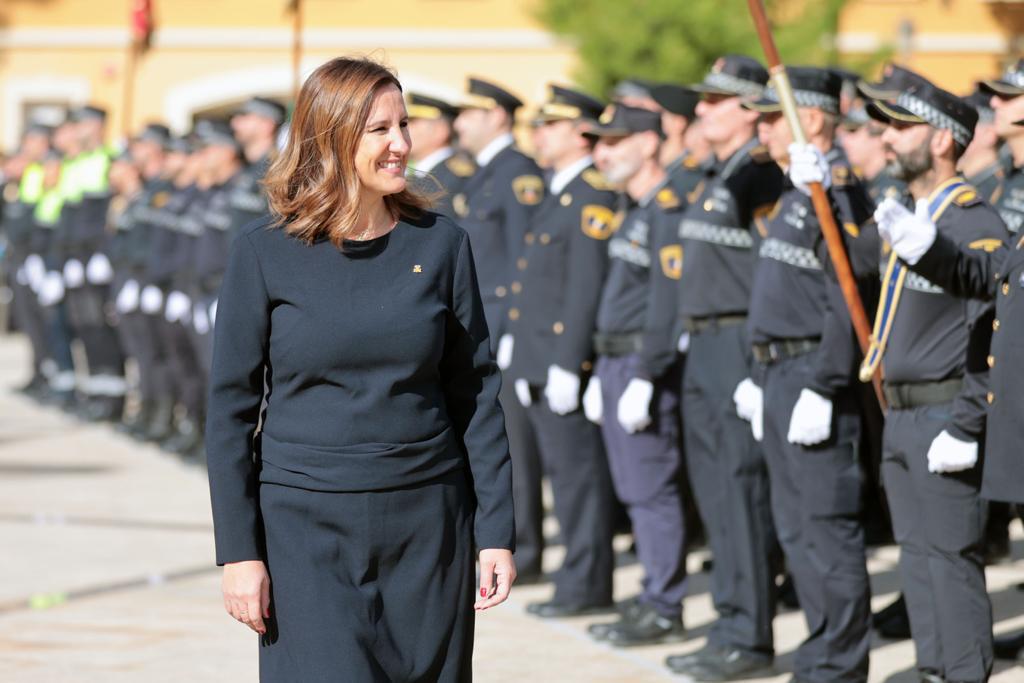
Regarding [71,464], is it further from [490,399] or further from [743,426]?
[490,399]

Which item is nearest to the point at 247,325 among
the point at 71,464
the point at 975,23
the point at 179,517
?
the point at 179,517

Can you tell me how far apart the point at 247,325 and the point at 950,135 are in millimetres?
2682

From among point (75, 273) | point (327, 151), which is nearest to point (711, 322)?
point (327, 151)

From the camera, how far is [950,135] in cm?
565

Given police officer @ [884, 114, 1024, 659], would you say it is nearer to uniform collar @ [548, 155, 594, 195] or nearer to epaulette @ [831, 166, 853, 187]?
epaulette @ [831, 166, 853, 187]

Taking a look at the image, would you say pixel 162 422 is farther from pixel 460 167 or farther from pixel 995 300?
pixel 995 300

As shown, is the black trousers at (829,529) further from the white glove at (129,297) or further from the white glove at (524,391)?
the white glove at (129,297)

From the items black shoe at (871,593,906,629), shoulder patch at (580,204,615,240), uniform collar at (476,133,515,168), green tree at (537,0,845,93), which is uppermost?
green tree at (537,0,845,93)

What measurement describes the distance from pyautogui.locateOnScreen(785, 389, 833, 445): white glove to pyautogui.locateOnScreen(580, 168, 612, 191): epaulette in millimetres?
2057

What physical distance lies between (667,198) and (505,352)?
1425mm

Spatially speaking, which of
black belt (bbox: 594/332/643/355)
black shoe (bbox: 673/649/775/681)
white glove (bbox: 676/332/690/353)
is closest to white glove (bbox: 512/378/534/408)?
black belt (bbox: 594/332/643/355)

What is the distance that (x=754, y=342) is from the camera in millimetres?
6211

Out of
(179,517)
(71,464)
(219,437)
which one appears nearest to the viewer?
(219,437)

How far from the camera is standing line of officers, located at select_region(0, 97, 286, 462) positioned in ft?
38.6
